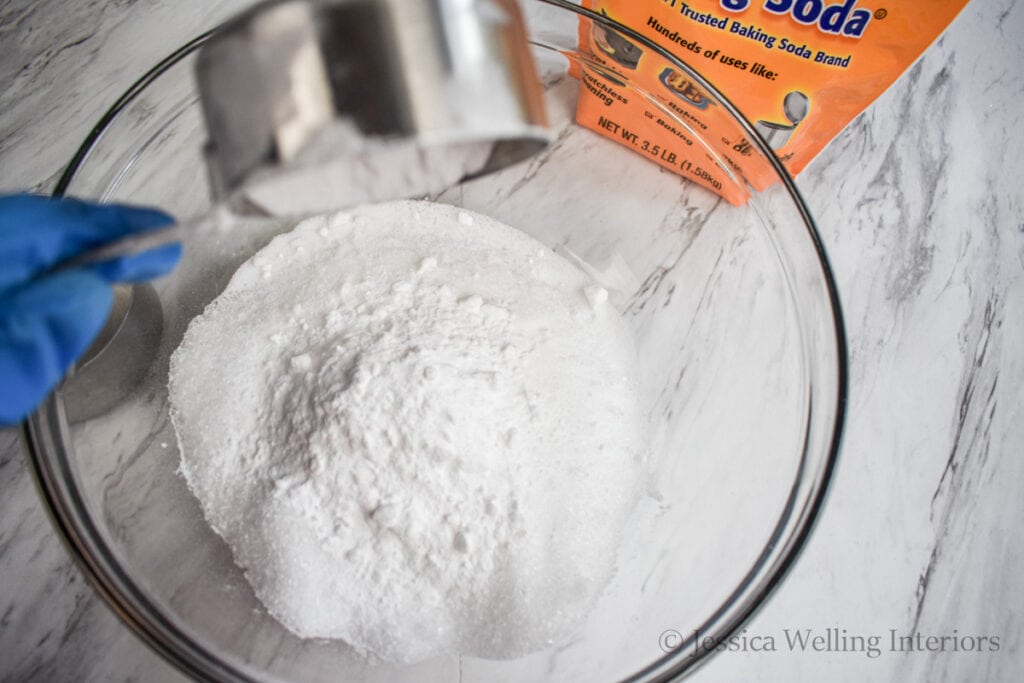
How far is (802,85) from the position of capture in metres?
0.78

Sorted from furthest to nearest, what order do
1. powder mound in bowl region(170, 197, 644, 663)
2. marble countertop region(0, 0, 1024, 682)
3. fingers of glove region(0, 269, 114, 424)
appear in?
marble countertop region(0, 0, 1024, 682)
powder mound in bowl region(170, 197, 644, 663)
fingers of glove region(0, 269, 114, 424)

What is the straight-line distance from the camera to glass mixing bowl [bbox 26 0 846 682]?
2.37 feet

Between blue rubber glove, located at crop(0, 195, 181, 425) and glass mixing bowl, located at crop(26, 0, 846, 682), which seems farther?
glass mixing bowl, located at crop(26, 0, 846, 682)

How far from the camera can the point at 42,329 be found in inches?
21.8

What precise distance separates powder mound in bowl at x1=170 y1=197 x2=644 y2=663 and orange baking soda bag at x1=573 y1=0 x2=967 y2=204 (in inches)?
9.6

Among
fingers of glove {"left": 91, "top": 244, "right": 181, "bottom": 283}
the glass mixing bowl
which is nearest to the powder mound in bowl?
the glass mixing bowl

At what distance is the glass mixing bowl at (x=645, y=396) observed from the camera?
0.72 meters

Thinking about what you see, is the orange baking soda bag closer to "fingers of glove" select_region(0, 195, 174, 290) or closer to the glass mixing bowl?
the glass mixing bowl

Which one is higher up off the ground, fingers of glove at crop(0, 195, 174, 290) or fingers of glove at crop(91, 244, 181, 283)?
fingers of glove at crop(0, 195, 174, 290)

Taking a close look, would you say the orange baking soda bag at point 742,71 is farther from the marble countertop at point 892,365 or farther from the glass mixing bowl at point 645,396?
the marble countertop at point 892,365

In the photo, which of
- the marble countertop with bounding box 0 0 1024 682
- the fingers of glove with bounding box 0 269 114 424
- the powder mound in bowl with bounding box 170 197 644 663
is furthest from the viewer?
the marble countertop with bounding box 0 0 1024 682

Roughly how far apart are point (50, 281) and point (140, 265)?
0.07 m

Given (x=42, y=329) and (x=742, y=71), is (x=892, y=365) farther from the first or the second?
(x=42, y=329)

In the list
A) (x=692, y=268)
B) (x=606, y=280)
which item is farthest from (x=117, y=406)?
(x=692, y=268)
